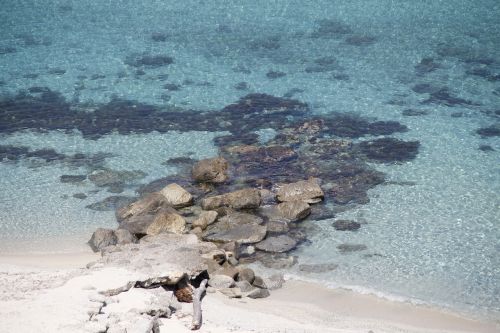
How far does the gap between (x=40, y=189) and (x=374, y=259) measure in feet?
35.1

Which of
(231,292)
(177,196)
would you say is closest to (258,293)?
(231,292)

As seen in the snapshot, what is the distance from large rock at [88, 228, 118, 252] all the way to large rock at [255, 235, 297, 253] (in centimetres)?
378

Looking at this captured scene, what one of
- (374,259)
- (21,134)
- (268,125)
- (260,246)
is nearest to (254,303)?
(260,246)

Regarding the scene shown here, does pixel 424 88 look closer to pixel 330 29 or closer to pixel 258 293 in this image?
pixel 330 29

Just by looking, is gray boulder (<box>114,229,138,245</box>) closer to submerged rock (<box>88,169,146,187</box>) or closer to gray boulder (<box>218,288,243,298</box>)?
gray boulder (<box>218,288,243,298</box>)

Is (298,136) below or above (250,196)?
above

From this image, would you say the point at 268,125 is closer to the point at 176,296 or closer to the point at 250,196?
the point at 250,196

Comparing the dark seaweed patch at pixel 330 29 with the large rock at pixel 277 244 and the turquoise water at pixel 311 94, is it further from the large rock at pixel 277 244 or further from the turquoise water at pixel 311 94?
the large rock at pixel 277 244

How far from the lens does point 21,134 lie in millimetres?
24031

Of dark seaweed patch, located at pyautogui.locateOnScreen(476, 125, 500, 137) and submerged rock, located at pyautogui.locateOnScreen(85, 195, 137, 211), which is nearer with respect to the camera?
submerged rock, located at pyautogui.locateOnScreen(85, 195, 137, 211)

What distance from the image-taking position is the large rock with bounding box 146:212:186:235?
56.5 ft

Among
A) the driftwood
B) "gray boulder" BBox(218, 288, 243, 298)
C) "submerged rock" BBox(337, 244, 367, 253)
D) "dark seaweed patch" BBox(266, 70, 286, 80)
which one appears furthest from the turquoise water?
the driftwood

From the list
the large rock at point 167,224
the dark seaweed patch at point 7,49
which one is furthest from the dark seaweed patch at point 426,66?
the dark seaweed patch at point 7,49

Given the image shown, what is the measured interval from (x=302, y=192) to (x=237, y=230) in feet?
8.50
